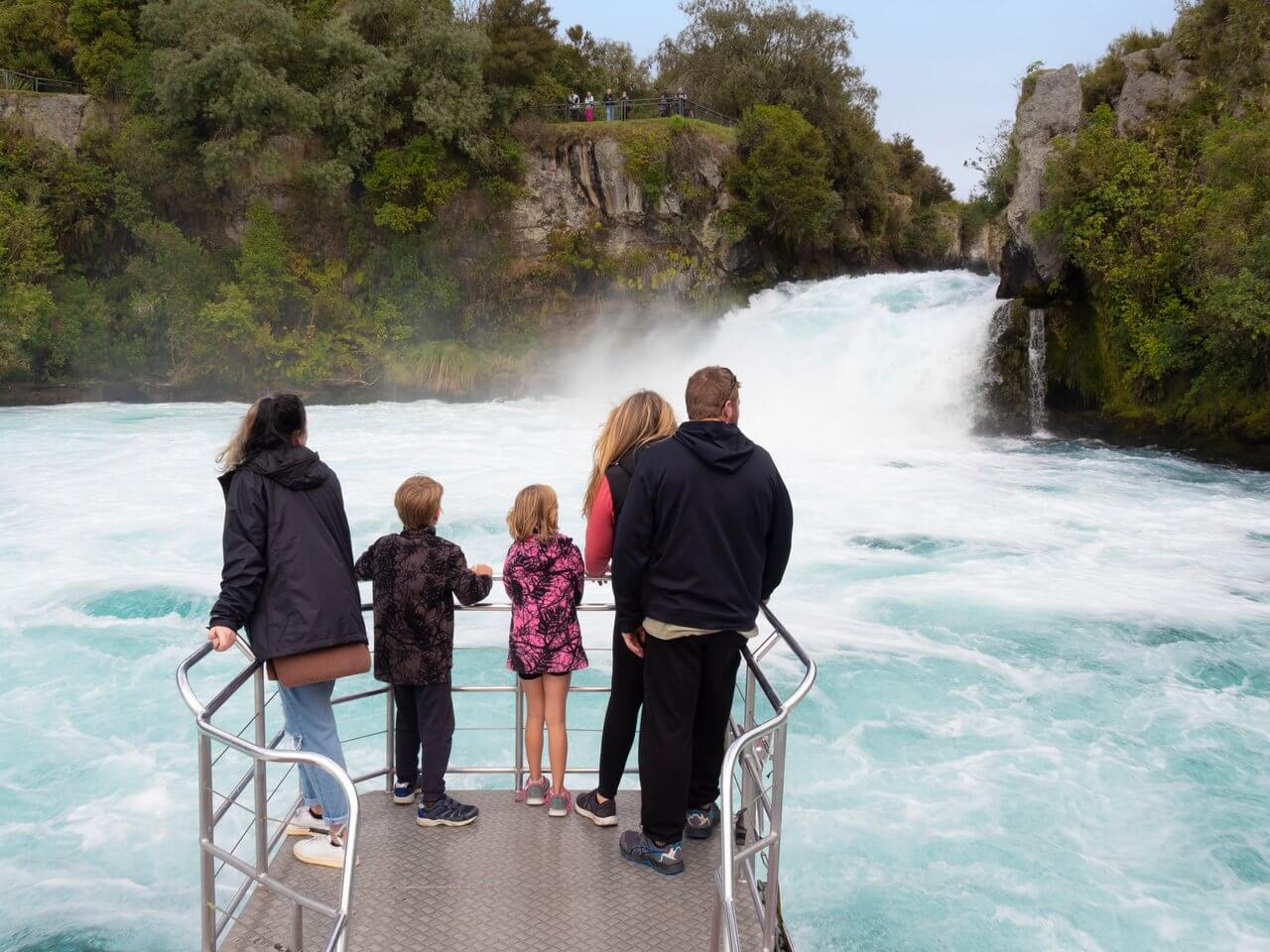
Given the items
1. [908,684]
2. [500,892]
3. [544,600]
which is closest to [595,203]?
[908,684]

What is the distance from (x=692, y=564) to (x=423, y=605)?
4.04ft

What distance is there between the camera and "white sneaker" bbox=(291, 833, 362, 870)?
4125mm

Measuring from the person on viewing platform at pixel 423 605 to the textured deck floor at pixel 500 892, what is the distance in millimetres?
213

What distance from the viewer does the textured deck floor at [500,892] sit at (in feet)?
11.9

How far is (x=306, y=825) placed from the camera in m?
4.25

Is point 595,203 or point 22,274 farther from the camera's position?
point 595,203

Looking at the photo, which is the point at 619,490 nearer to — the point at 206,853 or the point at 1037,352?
the point at 206,853

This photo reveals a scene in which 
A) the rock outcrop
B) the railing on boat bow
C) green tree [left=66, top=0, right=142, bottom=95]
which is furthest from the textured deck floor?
green tree [left=66, top=0, right=142, bottom=95]

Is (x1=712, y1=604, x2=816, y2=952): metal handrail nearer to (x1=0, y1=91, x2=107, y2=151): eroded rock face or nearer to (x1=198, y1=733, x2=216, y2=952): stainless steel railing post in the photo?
(x1=198, y1=733, x2=216, y2=952): stainless steel railing post

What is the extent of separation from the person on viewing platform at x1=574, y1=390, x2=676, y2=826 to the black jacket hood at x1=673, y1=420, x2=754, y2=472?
274 mm

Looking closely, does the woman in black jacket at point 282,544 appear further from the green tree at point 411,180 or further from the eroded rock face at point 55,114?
the eroded rock face at point 55,114

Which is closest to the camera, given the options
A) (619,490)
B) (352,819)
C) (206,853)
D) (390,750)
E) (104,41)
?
(352,819)

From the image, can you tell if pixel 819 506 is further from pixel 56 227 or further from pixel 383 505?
pixel 56 227

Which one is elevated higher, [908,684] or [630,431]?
[630,431]
